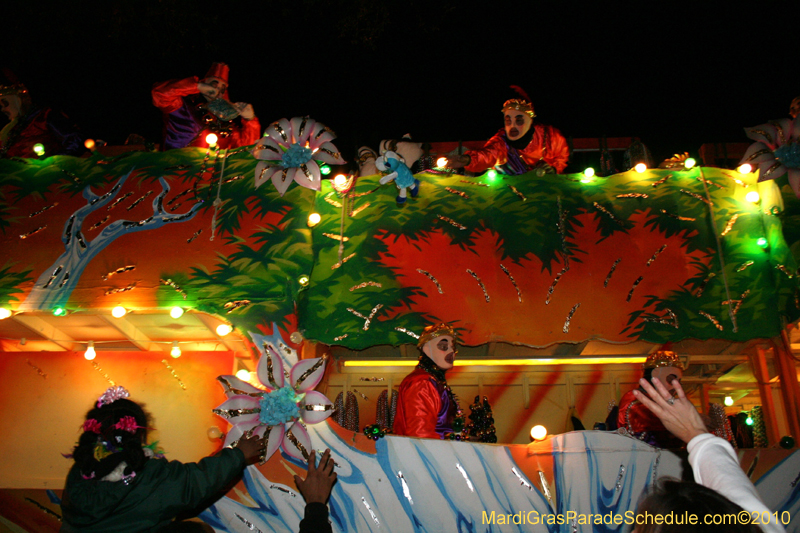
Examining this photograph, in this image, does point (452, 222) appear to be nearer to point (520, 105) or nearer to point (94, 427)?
point (520, 105)

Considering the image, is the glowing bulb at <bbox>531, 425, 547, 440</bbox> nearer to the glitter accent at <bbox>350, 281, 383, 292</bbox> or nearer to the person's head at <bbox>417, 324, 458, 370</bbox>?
the person's head at <bbox>417, 324, 458, 370</bbox>

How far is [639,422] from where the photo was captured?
3.66m

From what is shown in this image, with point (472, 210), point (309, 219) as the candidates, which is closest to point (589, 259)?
point (472, 210)

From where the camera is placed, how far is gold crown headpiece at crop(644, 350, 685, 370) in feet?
12.8

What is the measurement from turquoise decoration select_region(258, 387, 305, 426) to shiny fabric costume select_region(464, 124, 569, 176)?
2.49m

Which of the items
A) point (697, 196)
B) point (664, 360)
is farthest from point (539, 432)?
point (697, 196)

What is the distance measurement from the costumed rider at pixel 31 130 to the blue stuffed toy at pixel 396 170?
320 cm

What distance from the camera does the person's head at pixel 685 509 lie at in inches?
47.1

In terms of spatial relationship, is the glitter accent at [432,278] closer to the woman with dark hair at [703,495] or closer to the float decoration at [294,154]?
the float decoration at [294,154]

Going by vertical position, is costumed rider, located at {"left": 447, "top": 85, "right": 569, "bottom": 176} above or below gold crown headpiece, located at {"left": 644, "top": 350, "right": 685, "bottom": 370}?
above

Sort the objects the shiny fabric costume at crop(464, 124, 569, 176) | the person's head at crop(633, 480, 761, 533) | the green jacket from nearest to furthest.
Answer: the person's head at crop(633, 480, 761, 533) → the green jacket → the shiny fabric costume at crop(464, 124, 569, 176)

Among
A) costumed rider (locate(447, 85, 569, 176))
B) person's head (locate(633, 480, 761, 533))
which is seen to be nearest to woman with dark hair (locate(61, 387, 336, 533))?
person's head (locate(633, 480, 761, 533))

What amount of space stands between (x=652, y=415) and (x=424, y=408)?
5.13 feet

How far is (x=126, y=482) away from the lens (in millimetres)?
2316
